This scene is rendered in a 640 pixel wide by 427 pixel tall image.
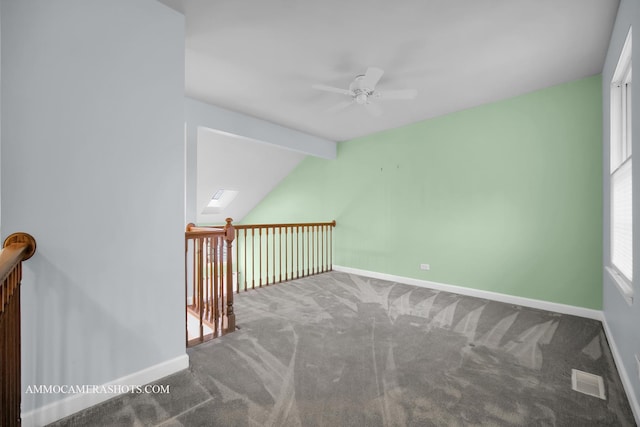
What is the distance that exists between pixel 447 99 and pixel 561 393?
3.09 meters

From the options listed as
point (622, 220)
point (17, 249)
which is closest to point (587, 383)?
point (622, 220)

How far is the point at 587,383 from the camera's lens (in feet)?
6.02

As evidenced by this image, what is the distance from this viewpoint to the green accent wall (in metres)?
2.98

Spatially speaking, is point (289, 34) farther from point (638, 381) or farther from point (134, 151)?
point (638, 381)

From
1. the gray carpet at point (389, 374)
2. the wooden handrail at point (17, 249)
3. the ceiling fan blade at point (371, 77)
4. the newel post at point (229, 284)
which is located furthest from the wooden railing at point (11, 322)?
the ceiling fan blade at point (371, 77)

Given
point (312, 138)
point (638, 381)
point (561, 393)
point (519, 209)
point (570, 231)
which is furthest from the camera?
point (312, 138)

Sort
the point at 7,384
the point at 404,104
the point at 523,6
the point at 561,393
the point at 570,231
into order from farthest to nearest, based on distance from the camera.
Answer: the point at 404,104 < the point at 570,231 < the point at 523,6 < the point at 561,393 < the point at 7,384

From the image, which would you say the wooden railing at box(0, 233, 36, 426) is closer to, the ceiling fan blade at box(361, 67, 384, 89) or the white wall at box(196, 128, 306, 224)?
the ceiling fan blade at box(361, 67, 384, 89)

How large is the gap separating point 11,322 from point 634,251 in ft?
10.7

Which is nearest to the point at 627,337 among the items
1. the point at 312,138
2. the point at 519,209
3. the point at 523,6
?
the point at 519,209

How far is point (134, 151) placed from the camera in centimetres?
181

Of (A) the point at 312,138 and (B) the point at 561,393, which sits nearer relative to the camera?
(B) the point at 561,393

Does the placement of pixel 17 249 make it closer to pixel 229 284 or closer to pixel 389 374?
pixel 229 284

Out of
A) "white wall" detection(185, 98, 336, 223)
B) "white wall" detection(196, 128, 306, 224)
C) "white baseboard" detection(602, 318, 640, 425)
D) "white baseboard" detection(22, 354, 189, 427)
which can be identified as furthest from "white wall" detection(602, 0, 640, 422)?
"white wall" detection(196, 128, 306, 224)
